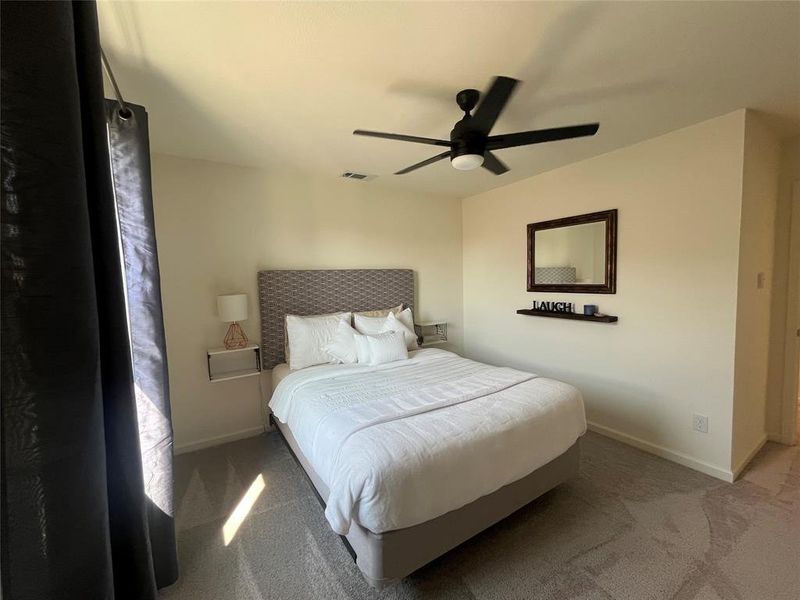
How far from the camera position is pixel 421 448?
1.57 metres

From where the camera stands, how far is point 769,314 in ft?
8.98

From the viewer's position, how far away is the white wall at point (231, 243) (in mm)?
2884

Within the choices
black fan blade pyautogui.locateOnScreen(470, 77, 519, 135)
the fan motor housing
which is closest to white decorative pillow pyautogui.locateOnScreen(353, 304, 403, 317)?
the fan motor housing

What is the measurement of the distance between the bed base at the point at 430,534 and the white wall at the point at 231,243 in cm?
160

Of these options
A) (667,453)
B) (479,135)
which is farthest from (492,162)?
(667,453)

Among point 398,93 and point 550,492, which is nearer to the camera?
point 398,93

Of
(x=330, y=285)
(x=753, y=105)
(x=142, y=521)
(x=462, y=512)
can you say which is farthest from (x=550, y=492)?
(x=753, y=105)

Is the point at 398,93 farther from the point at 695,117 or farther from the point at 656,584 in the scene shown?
the point at 656,584

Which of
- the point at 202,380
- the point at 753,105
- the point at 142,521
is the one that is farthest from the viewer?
the point at 202,380

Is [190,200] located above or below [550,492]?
above

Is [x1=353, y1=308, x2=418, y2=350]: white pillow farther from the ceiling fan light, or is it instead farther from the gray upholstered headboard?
the ceiling fan light

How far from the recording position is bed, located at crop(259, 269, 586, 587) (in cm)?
148

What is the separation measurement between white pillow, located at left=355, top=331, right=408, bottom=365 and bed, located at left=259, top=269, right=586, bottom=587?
Answer: 0.21m

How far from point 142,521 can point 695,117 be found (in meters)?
3.65
